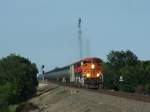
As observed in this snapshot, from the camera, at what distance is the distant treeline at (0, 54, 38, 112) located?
87.2 m

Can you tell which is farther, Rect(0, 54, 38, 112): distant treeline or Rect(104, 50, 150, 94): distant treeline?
Rect(0, 54, 38, 112): distant treeline

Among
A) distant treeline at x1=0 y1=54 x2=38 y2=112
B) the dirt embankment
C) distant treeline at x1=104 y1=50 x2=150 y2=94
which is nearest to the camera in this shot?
the dirt embankment

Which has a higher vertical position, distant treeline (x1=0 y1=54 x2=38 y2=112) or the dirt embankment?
distant treeline (x1=0 y1=54 x2=38 y2=112)

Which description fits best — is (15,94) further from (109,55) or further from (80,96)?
(80,96)

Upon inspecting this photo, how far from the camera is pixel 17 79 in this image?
92.4 m

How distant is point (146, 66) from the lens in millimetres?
81812

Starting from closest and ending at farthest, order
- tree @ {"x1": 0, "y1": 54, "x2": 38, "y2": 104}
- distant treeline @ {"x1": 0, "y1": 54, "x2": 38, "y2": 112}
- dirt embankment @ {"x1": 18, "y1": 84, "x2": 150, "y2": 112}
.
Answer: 1. dirt embankment @ {"x1": 18, "y1": 84, "x2": 150, "y2": 112}
2. distant treeline @ {"x1": 0, "y1": 54, "x2": 38, "y2": 112}
3. tree @ {"x1": 0, "y1": 54, "x2": 38, "y2": 104}

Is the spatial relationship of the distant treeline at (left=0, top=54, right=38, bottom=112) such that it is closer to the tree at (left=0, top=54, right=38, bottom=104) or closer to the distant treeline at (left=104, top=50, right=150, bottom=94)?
the tree at (left=0, top=54, right=38, bottom=104)

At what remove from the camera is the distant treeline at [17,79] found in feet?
286

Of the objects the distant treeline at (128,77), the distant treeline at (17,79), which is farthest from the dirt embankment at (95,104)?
the distant treeline at (17,79)

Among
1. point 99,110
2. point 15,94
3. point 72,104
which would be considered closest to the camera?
point 99,110

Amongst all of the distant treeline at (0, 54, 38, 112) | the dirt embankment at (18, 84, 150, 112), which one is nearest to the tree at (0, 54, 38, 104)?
the distant treeline at (0, 54, 38, 112)

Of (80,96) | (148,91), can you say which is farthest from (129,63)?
(80,96)

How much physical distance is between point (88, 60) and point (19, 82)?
2832 centimetres
